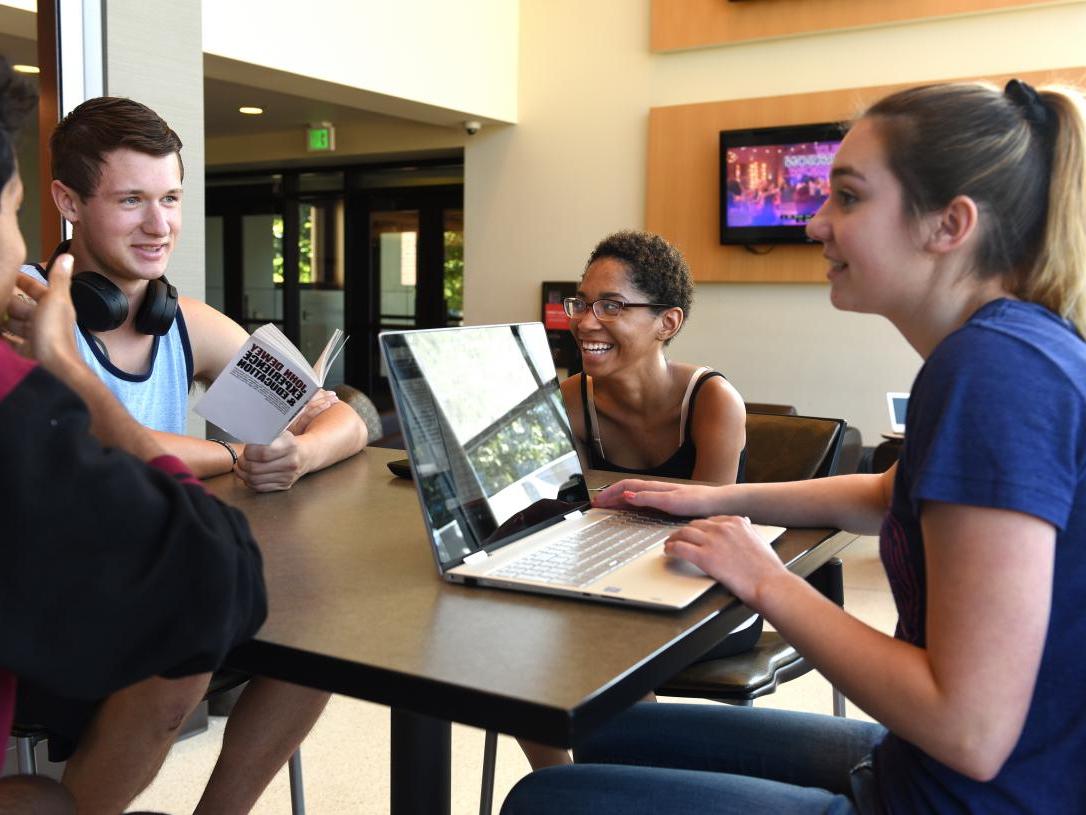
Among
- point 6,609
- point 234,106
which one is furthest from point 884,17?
point 6,609

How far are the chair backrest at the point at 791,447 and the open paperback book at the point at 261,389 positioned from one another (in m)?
1.02

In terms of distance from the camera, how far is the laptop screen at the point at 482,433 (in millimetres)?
1118

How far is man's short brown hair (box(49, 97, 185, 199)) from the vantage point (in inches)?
75.0

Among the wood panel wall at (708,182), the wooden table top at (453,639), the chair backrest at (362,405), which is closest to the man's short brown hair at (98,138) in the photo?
the wooden table top at (453,639)

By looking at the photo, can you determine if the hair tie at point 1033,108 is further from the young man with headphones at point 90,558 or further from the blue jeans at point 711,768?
→ the young man with headphones at point 90,558

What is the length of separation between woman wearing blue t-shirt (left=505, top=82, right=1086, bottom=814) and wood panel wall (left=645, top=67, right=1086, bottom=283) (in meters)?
4.80

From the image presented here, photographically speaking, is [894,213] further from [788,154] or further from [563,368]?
[563,368]

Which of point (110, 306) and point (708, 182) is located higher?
point (708, 182)

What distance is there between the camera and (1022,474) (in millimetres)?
847

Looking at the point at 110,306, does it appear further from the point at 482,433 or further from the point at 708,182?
the point at 708,182

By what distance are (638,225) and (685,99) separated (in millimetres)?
801

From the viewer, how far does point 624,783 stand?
3.59 ft

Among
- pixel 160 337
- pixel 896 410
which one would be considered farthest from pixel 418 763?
pixel 896 410

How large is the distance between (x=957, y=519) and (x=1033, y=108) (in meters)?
0.45
